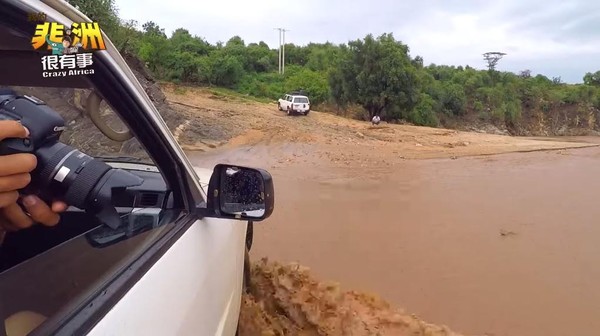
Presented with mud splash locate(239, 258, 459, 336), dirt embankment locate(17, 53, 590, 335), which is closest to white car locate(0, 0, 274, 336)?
dirt embankment locate(17, 53, 590, 335)

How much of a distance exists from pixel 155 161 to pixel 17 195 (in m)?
0.54

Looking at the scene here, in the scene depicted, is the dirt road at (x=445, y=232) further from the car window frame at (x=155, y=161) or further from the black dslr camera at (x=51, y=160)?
the black dslr camera at (x=51, y=160)

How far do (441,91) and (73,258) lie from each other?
39.6 metres

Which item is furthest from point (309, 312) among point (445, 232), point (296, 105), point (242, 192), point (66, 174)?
point (296, 105)

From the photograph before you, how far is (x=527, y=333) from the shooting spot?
13.5 ft

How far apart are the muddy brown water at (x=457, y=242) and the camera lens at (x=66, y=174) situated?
142 inches

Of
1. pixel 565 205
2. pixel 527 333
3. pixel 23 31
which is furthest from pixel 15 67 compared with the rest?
pixel 565 205

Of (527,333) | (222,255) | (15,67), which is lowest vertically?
(527,333)

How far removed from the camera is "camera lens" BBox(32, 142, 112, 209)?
3.63 ft

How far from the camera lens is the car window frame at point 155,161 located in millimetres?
1043

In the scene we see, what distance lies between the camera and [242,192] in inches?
65.9

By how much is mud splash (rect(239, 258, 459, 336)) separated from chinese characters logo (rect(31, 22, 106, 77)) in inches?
83.0

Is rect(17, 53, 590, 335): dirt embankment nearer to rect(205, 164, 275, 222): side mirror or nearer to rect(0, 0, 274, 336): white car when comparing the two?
rect(0, 0, 274, 336): white car

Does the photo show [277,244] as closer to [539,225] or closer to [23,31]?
[539,225]
